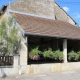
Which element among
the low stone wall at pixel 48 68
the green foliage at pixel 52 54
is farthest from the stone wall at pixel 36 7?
the low stone wall at pixel 48 68

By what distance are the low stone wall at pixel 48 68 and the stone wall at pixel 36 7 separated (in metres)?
7.78

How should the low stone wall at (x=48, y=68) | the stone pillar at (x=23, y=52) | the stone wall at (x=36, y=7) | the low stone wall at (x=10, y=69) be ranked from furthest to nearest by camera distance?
the stone wall at (x=36, y=7)
the stone pillar at (x=23, y=52)
the low stone wall at (x=48, y=68)
the low stone wall at (x=10, y=69)

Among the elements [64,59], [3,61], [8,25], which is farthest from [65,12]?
[3,61]

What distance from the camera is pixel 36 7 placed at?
68.4 ft

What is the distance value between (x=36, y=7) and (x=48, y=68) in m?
8.99

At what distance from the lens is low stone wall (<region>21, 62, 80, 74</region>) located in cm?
1316

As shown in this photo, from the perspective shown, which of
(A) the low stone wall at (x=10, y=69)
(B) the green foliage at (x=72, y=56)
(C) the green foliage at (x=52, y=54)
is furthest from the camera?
(B) the green foliage at (x=72, y=56)

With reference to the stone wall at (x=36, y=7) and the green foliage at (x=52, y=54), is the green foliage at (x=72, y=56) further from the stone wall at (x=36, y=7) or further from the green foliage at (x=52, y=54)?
the stone wall at (x=36, y=7)

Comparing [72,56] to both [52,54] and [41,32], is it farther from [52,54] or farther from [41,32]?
[41,32]

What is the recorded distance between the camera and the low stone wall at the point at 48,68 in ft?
43.2

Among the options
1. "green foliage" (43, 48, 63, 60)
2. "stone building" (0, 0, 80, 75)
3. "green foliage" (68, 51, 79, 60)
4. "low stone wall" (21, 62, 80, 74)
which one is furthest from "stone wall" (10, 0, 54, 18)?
"low stone wall" (21, 62, 80, 74)

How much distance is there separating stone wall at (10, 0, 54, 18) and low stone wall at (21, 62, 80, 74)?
778cm

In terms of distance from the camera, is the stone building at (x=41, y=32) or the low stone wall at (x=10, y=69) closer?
the low stone wall at (x=10, y=69)

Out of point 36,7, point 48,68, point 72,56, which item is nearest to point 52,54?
point 48,68
